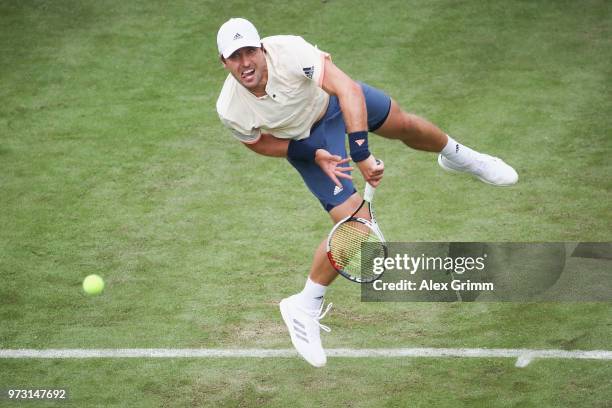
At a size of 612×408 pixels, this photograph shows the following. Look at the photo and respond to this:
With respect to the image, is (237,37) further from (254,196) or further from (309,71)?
(254,196)

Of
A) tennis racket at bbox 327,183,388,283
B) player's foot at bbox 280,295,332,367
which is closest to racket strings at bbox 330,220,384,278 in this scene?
tennis racket at bbox 327,183,388,283

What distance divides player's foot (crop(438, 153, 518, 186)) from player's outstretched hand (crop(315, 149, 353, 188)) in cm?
208

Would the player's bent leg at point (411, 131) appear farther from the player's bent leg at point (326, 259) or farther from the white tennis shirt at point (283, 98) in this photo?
the player's bent leg at point (326, 259)

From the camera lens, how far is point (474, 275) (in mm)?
9070

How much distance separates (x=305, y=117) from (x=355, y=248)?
3.85 feet

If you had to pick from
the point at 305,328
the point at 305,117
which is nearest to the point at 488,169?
the point at 305,117

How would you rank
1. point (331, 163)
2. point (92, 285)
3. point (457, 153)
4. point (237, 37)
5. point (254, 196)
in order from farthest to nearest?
1. point (254, 196)
2. point (457, 153)
3. point (92, 285)
4. point (331, 163)
5. point (237, 37)

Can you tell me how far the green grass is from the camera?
7.93 m

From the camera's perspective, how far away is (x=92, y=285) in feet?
29.4

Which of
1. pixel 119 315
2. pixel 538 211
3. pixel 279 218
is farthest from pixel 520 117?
pixel 119 315

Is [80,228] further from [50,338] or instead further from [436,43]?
[436,43]

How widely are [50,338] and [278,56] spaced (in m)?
2.97

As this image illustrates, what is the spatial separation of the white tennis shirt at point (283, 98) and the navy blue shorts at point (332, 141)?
4.7 inches

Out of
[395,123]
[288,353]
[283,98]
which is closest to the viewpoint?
[283,98]
